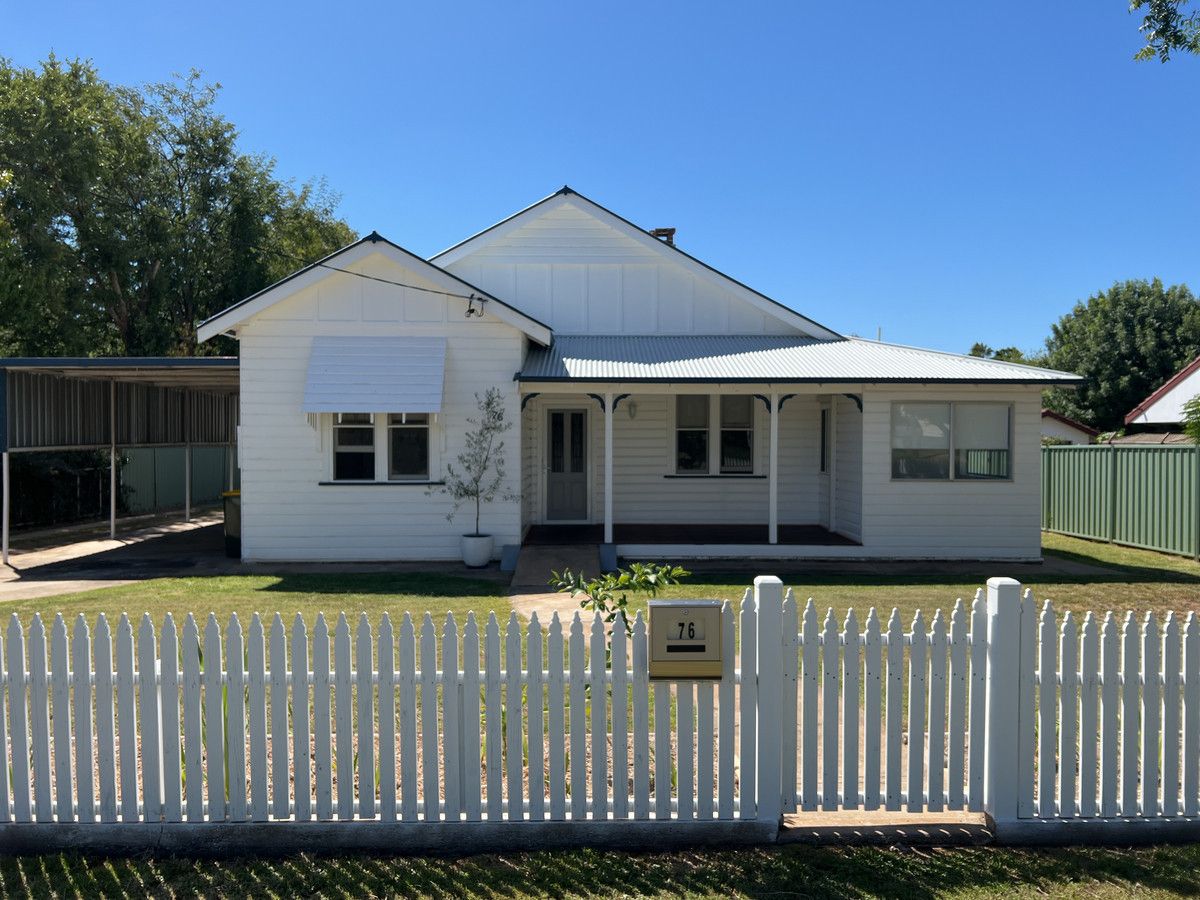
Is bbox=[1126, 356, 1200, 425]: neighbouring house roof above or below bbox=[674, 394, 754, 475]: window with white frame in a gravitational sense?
above

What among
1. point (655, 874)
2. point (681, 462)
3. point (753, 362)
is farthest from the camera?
point (681, 462)

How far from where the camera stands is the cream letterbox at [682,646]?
446cm

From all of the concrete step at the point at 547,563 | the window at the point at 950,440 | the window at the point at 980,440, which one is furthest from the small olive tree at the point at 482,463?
the window at the point at 980,440

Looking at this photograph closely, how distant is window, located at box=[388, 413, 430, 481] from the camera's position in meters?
15.2

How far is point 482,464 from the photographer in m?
15.1

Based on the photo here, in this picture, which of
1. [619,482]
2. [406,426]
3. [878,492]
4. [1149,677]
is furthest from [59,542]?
[1149,677]

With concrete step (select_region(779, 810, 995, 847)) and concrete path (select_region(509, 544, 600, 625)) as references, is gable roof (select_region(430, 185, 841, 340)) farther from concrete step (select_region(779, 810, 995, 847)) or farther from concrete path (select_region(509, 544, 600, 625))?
concrete step (select_region(779, 810, 995, 847))

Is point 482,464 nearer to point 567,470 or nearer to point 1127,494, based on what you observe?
point 567,470

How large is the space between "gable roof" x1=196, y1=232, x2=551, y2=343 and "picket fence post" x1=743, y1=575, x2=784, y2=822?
36.1ft

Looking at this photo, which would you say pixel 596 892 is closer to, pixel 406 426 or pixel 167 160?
pixel 406 426

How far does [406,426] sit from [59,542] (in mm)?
9123

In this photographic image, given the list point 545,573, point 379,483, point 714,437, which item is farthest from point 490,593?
point 714,437

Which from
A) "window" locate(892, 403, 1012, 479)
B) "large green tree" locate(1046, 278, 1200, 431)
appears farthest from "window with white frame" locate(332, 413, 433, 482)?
"large green tree" locate(1046, 278, 1200, 431)

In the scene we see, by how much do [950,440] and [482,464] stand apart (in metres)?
7.92
